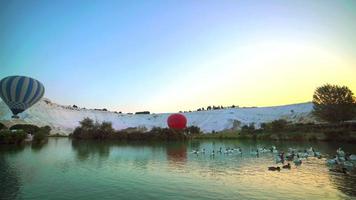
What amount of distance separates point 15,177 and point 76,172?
15.0 feet

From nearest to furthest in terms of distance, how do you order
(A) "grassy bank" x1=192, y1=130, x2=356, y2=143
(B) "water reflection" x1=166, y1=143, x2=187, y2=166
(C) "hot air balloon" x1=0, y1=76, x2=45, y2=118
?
(B) "water reflection" x1=166, y1=143, x2=187, y2=166 < (C) "hot air balloon" x1=0, y1=76, x2=45, y2=118 < (A) "grassy bank" x1=192, y1=130, x2=356, y2=143

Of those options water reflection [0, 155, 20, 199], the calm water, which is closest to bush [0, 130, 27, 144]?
the calm water

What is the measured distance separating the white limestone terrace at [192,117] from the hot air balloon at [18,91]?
55.1 m

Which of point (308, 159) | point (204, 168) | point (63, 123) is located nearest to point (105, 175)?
point (204, 168)

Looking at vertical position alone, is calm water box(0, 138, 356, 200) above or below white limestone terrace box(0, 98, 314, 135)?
below

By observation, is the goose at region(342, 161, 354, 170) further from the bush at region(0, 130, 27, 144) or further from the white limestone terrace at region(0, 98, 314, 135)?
the white limestone terrace at region(0, 98, 314, 135)

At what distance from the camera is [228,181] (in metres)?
21.2

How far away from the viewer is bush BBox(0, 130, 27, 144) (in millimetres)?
50438

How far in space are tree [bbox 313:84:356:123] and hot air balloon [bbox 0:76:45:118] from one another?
63977 millimetres

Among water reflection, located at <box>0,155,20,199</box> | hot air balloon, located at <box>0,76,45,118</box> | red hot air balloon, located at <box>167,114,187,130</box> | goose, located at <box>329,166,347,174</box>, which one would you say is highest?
hot air balloon, located at <box>0,76,45,118</box>

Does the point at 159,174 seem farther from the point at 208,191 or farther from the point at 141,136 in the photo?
the point at 141,136

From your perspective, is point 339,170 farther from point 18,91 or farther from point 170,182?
point 18,91

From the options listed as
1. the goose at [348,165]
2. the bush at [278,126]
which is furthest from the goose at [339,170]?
the bush at [278,126]

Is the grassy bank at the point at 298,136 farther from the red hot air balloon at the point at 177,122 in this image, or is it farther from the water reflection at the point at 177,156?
the water reflection at the point at 177,156
